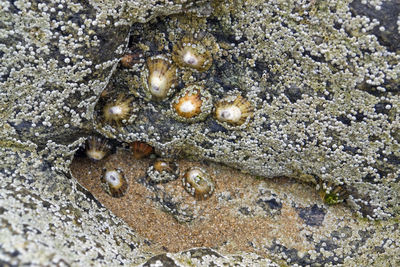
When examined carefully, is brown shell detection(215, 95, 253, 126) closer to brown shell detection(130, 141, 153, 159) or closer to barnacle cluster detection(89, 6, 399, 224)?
barnacle cluster detection(89, 6, 399, 224)

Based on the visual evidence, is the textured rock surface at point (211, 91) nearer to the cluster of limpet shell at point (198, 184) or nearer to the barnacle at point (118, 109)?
the barnacle at point (118, 109)

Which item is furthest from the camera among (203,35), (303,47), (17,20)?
(203,35)

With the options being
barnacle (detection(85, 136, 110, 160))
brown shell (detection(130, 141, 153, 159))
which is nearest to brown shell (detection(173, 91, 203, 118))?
brown shell (detection(130, 141, 153, 159))

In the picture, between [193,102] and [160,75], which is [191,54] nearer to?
[160,75]

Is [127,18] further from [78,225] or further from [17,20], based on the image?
[78,225]

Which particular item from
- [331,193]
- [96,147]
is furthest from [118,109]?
[331,193]

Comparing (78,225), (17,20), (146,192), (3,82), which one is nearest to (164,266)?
(78,225)
